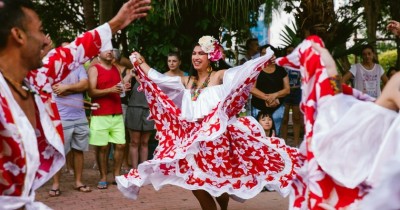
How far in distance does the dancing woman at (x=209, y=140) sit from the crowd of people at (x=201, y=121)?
1 cm

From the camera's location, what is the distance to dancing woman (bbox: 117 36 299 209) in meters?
5.68

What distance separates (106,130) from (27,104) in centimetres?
475

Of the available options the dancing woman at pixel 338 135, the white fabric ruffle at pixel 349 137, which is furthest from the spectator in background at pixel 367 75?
the white fabric ruffle at pixel 349 137

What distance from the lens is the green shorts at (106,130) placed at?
7.71 m

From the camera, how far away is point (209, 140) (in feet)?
18.2

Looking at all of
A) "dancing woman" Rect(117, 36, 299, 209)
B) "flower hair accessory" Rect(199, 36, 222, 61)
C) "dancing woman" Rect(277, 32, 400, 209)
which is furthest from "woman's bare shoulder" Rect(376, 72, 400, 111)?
"flower hair accessory" Rect(199, 36, 222, 61)

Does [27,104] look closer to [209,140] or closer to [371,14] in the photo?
[209,140]

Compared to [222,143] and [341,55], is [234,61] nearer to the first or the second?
[341,55]

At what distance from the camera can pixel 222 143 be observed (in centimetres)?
581

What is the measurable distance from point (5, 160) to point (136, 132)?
5576 millimetres

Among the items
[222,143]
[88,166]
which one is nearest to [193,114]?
[222,143]

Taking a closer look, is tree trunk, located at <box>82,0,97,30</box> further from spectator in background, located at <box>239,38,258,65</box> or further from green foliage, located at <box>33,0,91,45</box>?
green foliage, located at <box>33,0,91,45</box>

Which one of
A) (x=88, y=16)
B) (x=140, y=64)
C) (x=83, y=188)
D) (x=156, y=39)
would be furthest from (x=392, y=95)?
(x=88, y=16)

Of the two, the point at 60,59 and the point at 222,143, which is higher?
the point at 60,59
